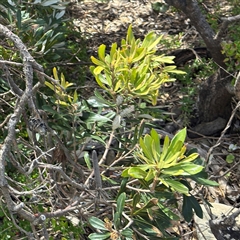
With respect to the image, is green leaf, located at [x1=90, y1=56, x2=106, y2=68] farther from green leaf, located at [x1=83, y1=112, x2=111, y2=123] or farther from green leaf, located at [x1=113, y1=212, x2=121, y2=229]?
green leaf, located at [x1=113, y1=212, x2=121, y2=229]

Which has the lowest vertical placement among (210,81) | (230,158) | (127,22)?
(230,158)

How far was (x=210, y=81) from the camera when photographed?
3.08 meters

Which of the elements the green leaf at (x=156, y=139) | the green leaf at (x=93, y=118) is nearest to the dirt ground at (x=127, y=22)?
the green leaf at (x=93, y=118)

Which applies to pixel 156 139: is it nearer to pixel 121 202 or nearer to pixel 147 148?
pixel 147 148

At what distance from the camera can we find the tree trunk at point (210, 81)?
9.28 feet

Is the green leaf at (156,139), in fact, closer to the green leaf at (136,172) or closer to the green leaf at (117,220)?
the green leaf at (136,172)

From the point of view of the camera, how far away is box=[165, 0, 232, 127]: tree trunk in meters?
2.83

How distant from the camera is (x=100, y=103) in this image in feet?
6.07

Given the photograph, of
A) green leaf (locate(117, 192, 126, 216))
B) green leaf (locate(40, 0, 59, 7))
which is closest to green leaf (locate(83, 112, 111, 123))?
green leaf (locate(117, 192, 126, 216))

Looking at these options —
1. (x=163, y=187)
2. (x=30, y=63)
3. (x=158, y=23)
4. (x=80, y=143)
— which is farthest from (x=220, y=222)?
(x=158, y=23)

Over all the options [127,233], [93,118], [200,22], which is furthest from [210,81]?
[127,233]

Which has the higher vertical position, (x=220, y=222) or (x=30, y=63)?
(x=30, y=63)

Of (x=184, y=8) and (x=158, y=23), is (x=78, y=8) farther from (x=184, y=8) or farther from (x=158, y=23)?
(x=184, y=8)

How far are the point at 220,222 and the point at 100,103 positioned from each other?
0.81 metres
